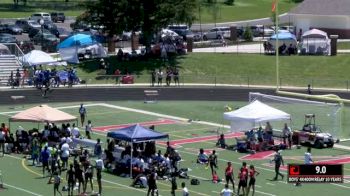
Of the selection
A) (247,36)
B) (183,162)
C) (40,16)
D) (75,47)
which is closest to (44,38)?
(75,47)

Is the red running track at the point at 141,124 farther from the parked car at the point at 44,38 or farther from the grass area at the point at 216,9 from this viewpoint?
the grass area at the point at 216,9

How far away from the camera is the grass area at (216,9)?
421ft

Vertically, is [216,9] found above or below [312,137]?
above

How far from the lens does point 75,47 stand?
87.8 m

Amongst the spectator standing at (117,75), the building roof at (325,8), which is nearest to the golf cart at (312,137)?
the spectator standing at (117,75)

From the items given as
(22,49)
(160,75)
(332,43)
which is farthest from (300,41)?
(22,49)

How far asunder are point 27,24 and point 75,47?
2605 centimetres

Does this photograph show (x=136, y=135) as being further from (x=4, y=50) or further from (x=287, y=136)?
(x=4, y=50)

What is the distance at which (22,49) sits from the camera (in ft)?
303

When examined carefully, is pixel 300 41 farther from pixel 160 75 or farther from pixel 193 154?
pixel 193 154

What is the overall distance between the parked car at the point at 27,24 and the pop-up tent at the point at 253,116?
5543 cm

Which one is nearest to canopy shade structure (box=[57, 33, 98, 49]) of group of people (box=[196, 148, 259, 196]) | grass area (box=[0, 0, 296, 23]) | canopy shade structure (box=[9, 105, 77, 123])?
canopy shade structure (box=[9, 105, 77, 123])

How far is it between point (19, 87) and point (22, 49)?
13.4 metres
